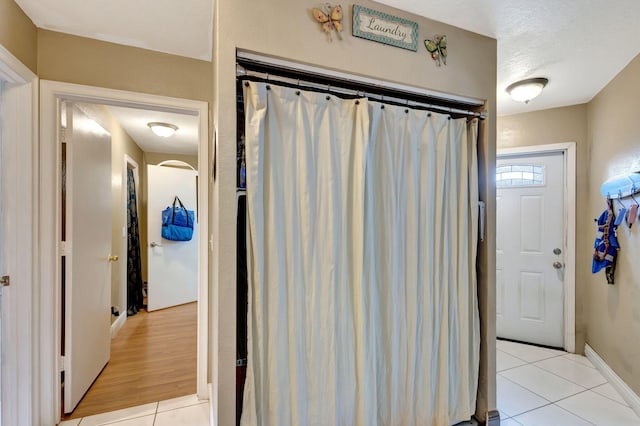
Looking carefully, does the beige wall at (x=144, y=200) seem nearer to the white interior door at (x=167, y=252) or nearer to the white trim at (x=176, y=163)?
the white trim at (x=176, y=163)

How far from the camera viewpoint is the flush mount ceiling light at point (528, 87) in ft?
7.89

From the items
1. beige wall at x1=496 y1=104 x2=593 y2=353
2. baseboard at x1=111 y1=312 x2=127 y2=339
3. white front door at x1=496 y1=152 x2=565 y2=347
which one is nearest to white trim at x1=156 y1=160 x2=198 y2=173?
baseboard at x1=111 y1=312 x2=127 y2=339

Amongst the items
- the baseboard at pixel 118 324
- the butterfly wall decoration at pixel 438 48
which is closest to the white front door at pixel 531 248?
the butterfly wall decoration at pixel 438 48

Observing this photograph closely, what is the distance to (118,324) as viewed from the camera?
11.2 feet

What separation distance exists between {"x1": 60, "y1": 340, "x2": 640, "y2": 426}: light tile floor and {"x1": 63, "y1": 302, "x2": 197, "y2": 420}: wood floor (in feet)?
0.39

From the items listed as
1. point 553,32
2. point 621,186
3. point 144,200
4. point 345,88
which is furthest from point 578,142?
point 144,200

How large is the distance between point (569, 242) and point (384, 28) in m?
2.76

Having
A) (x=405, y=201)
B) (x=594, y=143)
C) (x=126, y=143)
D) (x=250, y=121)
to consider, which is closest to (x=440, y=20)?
(x=405, y=201)

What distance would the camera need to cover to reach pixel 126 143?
379 cm

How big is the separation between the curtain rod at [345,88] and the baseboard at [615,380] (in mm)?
2188

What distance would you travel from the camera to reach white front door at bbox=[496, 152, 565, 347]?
3029 millimetres

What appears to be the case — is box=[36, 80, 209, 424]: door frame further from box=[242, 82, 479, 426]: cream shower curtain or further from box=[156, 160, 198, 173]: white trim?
box=[156, 160, 198, 173]: white trim

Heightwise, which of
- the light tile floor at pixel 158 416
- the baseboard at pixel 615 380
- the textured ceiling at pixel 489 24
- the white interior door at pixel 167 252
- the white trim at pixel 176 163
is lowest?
the light tile floor at pixel 158 416

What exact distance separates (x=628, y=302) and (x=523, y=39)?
2.02 metres
